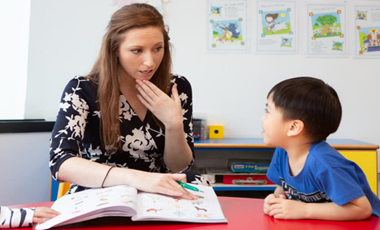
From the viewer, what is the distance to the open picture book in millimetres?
769

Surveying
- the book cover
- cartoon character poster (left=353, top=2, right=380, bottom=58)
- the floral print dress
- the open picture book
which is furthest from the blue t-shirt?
cartoon character poster (left=353, top=2, right=380, bottom=58)

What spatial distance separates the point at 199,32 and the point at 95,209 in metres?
2.19

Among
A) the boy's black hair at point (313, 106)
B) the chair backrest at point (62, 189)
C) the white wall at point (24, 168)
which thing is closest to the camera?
the boy's black hair at point (313, 106)

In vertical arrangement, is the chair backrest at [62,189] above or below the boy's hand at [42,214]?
below

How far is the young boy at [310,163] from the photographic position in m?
0.85

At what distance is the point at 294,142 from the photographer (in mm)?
1022

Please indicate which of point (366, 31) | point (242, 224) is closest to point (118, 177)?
point (242, 224)

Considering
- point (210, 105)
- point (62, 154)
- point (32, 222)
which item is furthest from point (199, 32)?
point (32, 222)

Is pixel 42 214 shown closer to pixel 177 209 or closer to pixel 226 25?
pixel 177 209

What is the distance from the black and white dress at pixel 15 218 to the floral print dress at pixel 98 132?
0.40 m

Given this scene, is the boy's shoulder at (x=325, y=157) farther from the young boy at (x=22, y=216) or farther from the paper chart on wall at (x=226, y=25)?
the paper chart on wall at (x=226, y=25)

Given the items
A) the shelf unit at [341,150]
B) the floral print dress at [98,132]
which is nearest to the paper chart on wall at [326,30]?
the shelf unit at [341,150]

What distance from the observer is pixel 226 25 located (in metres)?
2.80

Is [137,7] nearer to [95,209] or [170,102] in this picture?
[170,102]
